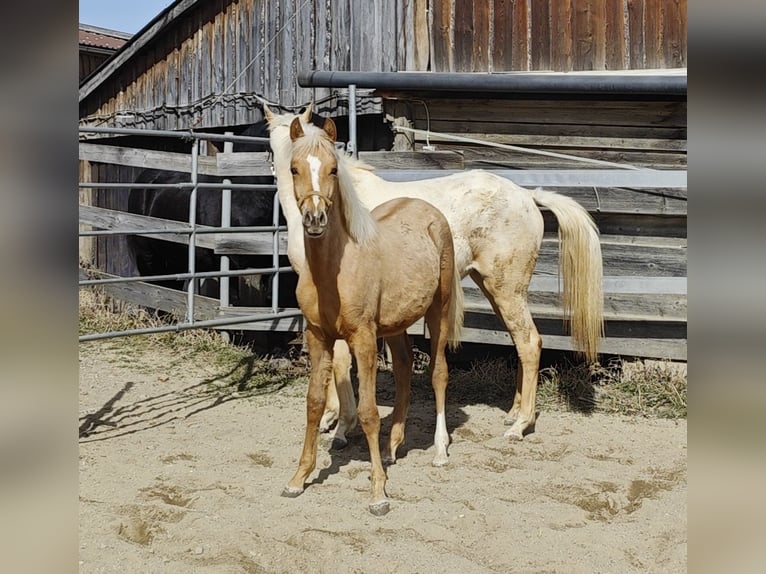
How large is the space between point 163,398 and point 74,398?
17.1 ft

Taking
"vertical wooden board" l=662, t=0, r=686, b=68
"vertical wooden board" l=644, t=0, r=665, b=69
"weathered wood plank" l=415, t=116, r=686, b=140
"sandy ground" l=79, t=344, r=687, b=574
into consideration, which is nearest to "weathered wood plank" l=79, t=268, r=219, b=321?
"sandy ground" l=79, t=344, r=687, b=574

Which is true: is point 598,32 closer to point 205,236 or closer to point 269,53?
point 269,53

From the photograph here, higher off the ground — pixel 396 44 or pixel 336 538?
pixel 396 44

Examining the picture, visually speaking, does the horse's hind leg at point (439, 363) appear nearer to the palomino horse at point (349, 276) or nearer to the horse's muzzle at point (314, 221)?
the palomino horse at point (349, 276)

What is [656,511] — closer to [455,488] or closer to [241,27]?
[455,488]

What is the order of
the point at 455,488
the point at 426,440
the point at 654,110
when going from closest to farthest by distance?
the point at 455,488 < the point at 426,440 < the point at 654,110

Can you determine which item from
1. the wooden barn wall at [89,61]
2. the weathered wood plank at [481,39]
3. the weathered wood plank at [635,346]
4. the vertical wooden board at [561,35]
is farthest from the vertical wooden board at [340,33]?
the wooden barn wall at [89,61]

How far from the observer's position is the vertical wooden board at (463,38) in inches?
282

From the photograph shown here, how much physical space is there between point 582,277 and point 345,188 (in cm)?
226

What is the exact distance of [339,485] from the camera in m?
3.89

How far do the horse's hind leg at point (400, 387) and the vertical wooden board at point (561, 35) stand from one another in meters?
4.01

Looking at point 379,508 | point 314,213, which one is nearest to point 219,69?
point 314,213

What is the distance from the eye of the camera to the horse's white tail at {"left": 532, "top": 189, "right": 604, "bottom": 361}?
5.03 m
